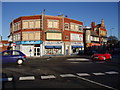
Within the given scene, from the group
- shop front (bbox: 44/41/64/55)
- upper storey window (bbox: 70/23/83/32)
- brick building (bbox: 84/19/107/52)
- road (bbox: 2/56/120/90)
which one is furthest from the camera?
brick building (bbox: 84/19/107/52)

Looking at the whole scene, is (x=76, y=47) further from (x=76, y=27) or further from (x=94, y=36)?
(x=94, y=36)

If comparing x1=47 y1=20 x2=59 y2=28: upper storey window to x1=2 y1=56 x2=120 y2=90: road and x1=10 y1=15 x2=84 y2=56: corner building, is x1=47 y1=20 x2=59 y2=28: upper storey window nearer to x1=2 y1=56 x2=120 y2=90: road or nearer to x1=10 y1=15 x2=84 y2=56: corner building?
x1=10 y1=15 x2=84 y2=56: corner building

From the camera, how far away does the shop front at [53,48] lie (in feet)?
105

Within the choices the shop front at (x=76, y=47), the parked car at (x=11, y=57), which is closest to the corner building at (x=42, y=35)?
the shop front at (x=76, y=47)

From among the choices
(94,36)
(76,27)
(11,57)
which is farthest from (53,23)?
(94,36)

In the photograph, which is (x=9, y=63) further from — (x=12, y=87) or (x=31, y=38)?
(x=31, y=38)

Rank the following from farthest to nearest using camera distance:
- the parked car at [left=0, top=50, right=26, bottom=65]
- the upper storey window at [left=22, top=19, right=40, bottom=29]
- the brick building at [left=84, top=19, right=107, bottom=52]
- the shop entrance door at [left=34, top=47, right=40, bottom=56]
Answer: the brick building at [left=84, top=19, right=107, bottom=52] → the upper storey window at [left=22, top=19, right=40, bottom=29] → the shop entrance door at [left=34, top=47, right=40, bottom=56] → the parked car at [left=0, top=50, right=26, bottom=65]

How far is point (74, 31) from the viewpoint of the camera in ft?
122

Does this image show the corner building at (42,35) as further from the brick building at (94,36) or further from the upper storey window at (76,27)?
the brick building at (94,36)

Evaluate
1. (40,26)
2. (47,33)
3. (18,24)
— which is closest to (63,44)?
(47,33)

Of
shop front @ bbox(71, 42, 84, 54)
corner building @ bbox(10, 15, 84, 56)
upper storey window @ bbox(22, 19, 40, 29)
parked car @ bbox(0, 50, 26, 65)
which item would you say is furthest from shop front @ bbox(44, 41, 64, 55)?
parked car @ bbox(0, 50, 26, 65)

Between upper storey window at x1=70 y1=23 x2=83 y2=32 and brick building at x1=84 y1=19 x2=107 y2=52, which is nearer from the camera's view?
upper storey window at x1=70 y1=23 x2=83 y2=32

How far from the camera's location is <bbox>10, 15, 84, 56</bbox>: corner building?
31.9 meters

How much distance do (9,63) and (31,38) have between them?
1841cm
